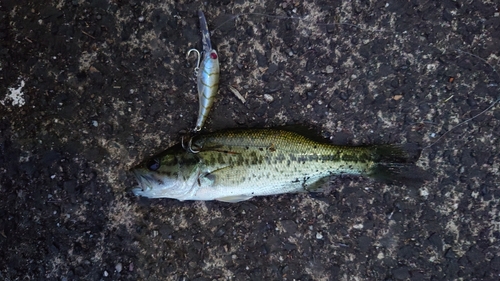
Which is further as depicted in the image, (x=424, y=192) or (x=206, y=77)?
(x=424, y=192)

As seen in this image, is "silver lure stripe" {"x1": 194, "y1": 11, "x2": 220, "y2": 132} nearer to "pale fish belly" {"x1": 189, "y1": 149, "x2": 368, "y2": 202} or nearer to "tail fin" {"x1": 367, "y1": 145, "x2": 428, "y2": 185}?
"pale fish belly" {"x1": 189, "y1": 149, "x2": 368, "y2": 202}

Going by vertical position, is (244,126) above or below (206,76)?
below

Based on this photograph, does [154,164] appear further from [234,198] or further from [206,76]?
[206,76]

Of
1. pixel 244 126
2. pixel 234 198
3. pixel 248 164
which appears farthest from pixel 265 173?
pixel 244 126

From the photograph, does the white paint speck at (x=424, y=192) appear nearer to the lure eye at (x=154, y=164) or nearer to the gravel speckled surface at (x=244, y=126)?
the gravel speckled surface at (x=244, y=126)

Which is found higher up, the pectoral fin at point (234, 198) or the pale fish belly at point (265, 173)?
the pale fish belly at point (265, 173)

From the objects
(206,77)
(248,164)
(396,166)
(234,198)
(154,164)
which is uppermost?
(206,77)

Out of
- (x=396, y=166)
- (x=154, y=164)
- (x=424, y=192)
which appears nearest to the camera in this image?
(x=154, y=164)

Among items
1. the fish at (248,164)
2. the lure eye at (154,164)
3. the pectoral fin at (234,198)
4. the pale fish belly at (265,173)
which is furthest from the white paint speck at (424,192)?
the lure eye at (154,164)
